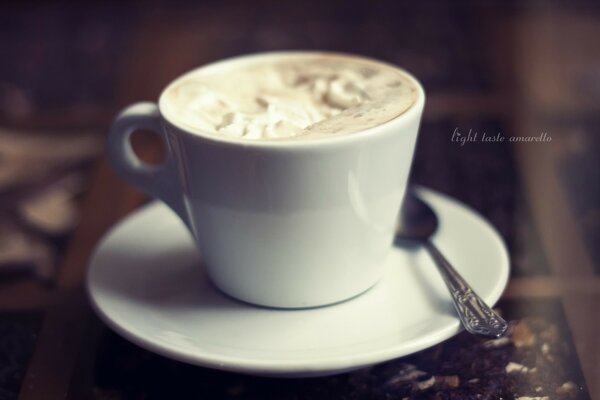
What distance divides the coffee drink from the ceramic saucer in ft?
0.55

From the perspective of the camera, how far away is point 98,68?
1.56 m

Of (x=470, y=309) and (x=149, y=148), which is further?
(x=149, y=148)

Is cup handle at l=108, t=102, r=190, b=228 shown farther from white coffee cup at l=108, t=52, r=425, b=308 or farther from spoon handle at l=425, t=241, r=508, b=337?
spoon handle at l=425, t=241, r=508, b=337

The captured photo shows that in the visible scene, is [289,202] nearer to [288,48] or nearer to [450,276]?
[450,276]

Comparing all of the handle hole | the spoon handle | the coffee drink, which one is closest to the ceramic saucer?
the spoon handle

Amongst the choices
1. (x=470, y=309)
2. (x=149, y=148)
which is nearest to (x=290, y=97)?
(x=470, y=309)

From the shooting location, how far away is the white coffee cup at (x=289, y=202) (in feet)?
1.91

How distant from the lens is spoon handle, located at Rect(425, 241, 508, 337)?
0.59 m

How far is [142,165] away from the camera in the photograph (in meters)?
0.74

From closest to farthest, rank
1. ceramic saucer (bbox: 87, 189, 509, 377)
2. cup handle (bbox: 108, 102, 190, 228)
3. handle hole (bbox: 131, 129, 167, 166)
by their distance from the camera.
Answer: ceramic saucer (bbox: 87, 189, 509, 377) < cup handle (bbox: 108, 102, 190, 228) < handle hole (bbox: 131, 129, 167, 166)

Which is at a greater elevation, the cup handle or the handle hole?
the cup handle

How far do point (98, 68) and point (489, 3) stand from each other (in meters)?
1.00

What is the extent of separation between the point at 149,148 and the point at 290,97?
49cm

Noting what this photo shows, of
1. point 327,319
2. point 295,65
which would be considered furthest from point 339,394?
point 295,65
